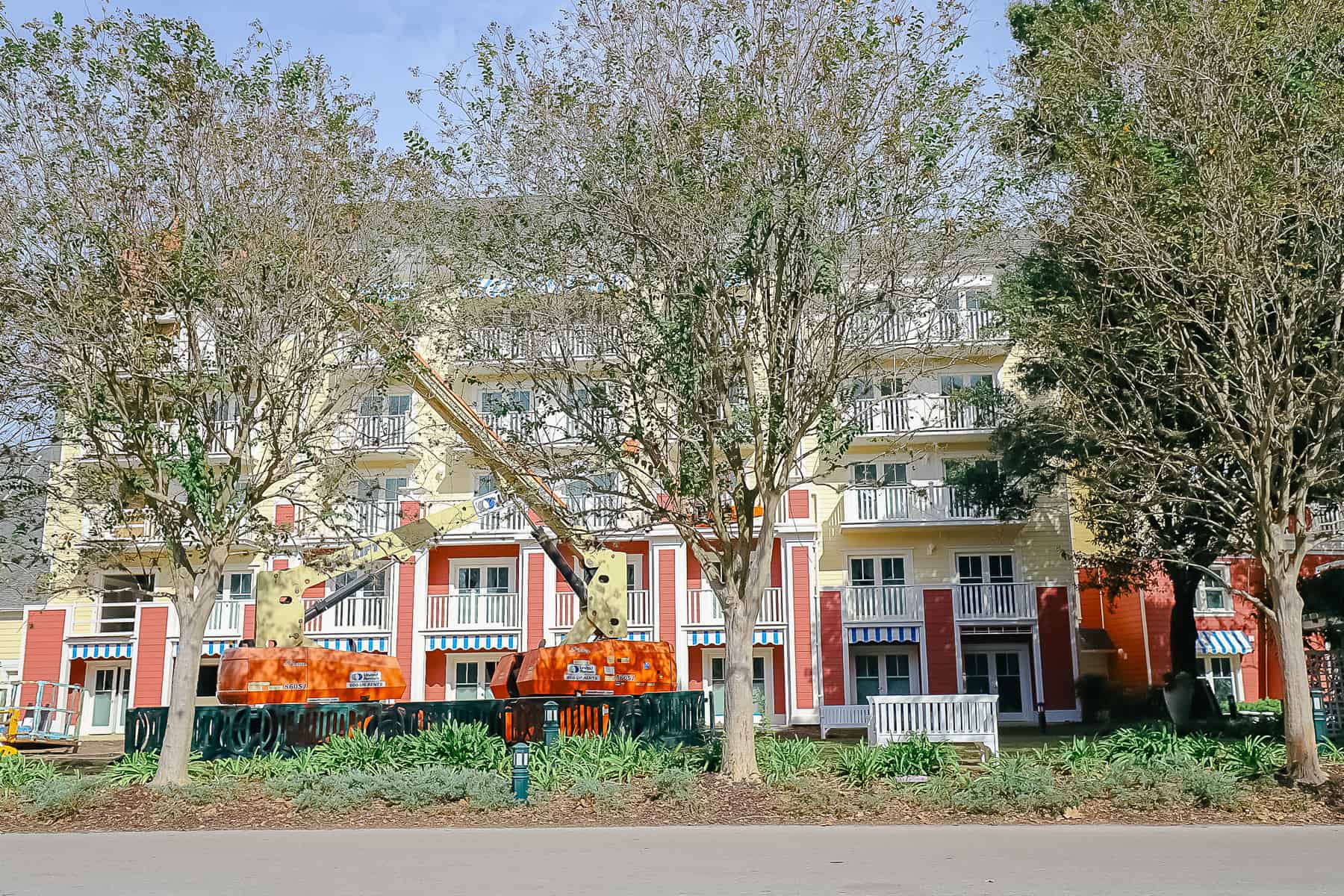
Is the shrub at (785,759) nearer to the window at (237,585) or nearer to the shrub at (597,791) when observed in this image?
the shrub at (597,791)

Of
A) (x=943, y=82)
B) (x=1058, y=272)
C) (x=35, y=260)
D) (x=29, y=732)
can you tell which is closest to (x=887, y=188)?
(x=943, y=82)

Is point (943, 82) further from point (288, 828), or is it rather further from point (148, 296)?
point (288, 828)

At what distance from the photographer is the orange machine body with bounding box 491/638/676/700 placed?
18500 mm

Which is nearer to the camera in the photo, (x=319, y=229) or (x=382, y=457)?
(x=319, y=229)

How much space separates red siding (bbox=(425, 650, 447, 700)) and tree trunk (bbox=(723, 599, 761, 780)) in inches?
760

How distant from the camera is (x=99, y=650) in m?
32.3

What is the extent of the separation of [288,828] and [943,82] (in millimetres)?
11078

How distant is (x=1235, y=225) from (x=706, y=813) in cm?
891

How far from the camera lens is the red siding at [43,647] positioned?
32188 millimetres

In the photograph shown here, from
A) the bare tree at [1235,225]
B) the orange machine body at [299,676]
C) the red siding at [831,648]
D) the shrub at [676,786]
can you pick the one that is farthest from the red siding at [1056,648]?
the shrub at [676,786]

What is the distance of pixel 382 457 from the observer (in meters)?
33.2

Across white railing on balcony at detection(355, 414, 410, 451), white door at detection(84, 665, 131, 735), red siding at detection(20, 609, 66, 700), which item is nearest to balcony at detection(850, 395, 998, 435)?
white railing on balcony at detection(355, 414, 410, 451)

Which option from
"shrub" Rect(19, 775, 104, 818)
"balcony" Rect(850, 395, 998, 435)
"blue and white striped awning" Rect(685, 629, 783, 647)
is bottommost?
"shrub" Rect(19, 775, 104, 818)

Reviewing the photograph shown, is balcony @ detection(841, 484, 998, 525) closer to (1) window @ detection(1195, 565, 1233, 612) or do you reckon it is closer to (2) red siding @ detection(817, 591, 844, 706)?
(2) red siding @ detection(817, 591, 844, 706)
